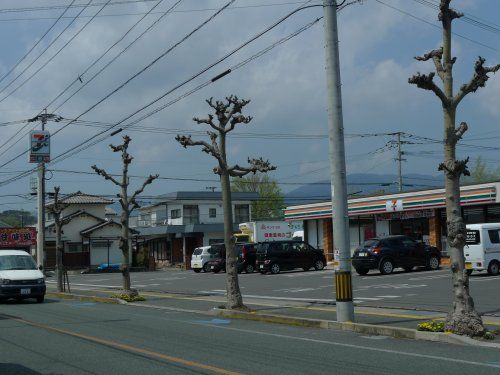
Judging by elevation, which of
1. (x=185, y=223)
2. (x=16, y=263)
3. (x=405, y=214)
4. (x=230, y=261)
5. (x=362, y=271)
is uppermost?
(x=185, y=223)

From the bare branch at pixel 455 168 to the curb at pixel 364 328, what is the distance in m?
2.89

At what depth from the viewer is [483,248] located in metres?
25.9

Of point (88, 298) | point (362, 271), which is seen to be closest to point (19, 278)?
point (88, 298)

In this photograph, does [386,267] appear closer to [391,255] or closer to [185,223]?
[391,255]

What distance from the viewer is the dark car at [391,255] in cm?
2966

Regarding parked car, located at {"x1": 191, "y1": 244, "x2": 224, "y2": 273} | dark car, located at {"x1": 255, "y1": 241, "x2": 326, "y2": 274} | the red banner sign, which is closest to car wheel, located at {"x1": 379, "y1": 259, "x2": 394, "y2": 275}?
dark car, located at {"x1": 255, "y1": 241, "x2": 326, "y2": 274}

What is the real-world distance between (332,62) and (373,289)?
432 inches

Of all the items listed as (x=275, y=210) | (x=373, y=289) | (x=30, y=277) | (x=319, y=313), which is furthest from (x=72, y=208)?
(x=319, y=313)

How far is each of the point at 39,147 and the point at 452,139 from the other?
34.1m

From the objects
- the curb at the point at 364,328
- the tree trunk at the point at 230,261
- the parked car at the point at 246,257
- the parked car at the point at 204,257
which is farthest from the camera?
the parked car at the point at 204,257

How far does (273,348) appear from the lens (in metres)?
11.0

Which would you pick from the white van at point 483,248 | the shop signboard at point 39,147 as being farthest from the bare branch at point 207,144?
the shop signboard at point 39,147

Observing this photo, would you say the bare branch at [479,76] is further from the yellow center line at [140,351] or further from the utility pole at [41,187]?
the utility pole at [41,187]

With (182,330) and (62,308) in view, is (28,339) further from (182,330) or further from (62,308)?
(62,308)
